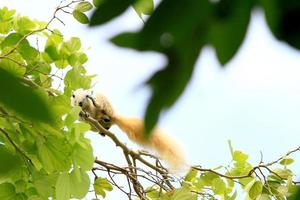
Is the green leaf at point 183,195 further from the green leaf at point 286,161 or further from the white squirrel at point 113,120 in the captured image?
the white squirrel at point 113,120

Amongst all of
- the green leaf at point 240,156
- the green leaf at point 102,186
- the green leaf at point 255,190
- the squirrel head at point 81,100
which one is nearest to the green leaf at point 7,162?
the green leaf at point 255,190

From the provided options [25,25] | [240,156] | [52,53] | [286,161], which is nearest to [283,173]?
[286,161]

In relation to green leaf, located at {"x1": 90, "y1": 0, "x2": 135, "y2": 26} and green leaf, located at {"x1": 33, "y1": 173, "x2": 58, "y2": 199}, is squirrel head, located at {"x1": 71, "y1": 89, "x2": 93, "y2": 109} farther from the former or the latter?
green leaf, located at {"x1": 90, "y1": 0, "x2": 135, "y2": 26}

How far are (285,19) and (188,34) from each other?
0.04 m

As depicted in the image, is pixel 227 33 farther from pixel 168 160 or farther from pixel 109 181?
pixel 168 160

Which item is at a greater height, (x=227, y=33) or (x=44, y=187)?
(x=227, y=33)

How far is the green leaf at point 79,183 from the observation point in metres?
1.67

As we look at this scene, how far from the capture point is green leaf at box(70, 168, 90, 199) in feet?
5.47

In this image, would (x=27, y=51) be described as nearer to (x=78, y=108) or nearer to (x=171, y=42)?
(x=78, y=108)

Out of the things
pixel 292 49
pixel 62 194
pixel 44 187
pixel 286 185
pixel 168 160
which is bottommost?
pixel 168 160

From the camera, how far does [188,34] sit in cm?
26

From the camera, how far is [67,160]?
5.67ft

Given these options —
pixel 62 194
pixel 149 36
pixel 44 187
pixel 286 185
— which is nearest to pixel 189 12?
pixel 149 36

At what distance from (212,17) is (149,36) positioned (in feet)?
0.09
